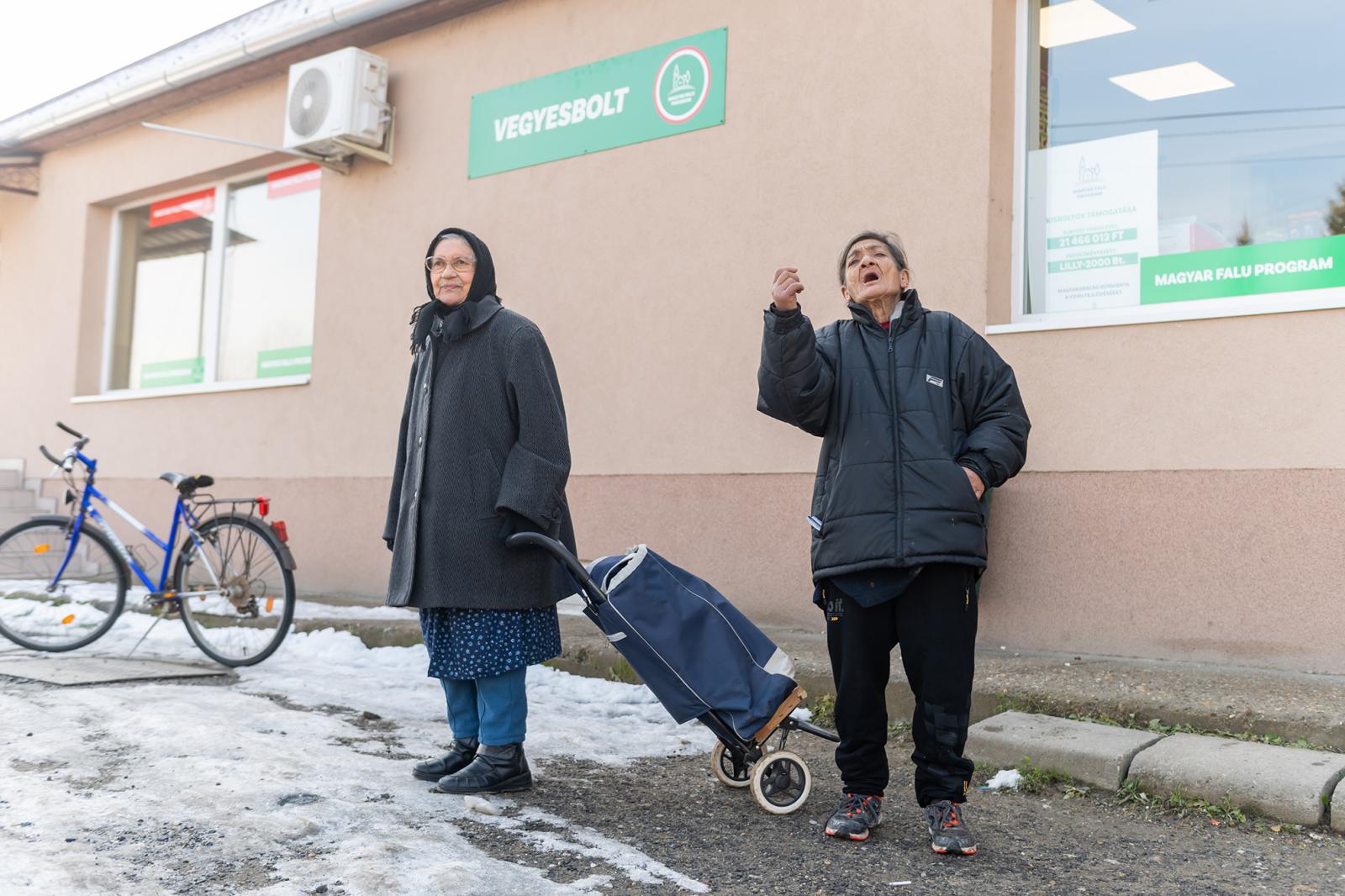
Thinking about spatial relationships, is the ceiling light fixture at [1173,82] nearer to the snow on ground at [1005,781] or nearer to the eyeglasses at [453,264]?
the snow on ground at [1005,781]

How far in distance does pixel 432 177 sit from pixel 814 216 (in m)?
3.32

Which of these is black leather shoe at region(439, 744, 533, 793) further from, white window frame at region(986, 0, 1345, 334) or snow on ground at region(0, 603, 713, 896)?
white window frame at region(986, 0, 1345, 334)

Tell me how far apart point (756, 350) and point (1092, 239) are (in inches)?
72.4

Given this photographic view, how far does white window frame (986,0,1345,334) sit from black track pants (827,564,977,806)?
2388 millimetres

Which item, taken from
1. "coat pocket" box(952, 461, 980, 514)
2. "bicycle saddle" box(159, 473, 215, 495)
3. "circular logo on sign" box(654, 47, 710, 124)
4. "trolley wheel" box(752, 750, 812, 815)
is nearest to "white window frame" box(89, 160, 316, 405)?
"bicycle saddle" box(159, 473, 215, 495)

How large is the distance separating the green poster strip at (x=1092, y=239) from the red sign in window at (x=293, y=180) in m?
5.92

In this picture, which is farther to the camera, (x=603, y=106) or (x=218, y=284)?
(x=218, y=284)

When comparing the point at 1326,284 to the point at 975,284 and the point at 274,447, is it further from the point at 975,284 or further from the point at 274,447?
the point at 274,447

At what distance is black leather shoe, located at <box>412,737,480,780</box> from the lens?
3.97 metres

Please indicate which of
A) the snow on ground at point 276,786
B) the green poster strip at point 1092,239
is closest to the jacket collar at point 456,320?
the snow on ground at point 276,786

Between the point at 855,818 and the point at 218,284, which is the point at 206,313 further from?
the point at 855,818

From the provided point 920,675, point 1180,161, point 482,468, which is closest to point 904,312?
point 920,675

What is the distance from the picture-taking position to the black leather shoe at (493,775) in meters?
3.79

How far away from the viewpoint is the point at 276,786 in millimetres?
3736
